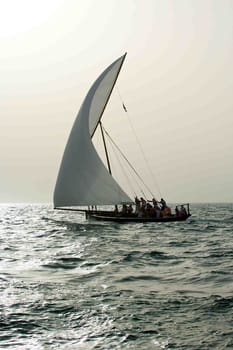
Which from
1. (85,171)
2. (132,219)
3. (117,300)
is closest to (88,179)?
(85,171)

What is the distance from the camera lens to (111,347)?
25.0 feet

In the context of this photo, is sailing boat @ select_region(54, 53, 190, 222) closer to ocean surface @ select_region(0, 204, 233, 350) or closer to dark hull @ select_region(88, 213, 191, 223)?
dark hull @ select_region(88, 213, 191, 223)

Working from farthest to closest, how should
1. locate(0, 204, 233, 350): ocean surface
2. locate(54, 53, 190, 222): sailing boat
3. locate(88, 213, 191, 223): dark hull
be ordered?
1. locate(54, 53, 190, 222): sailing boat
2. locate(88, 213, 191, 223): dark hull
3. locate(0, 204, 233, 350): ocean surface

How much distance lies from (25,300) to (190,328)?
4140 millimetres

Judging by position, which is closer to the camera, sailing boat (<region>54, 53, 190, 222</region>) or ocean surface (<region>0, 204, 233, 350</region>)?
ocean surface (<region>0, 204, 233, 350</region>)

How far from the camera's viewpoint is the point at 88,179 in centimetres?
4275

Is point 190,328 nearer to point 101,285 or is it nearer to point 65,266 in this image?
point 101,285

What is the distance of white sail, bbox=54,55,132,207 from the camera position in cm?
4259

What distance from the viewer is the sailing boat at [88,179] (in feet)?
139

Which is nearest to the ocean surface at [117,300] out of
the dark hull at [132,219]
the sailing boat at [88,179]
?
the dark hull at [132,219]

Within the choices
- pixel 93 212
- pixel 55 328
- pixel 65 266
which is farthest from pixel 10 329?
pixel 93 212

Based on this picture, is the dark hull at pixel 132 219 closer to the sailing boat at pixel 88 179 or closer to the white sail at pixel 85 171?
the sailing boat at pixel 88 179

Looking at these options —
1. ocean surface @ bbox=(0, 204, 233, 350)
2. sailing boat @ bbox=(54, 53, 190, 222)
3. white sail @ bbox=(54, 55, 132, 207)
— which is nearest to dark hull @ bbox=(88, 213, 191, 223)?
sailing boat @ bbox=(54, 53, 190, 222)

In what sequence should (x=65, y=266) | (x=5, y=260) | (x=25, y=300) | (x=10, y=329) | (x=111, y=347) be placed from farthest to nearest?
(x=5, y=260), (x=65, y=266), (x=25, y=300), (x=10, y=329), (x=111, y=347)
